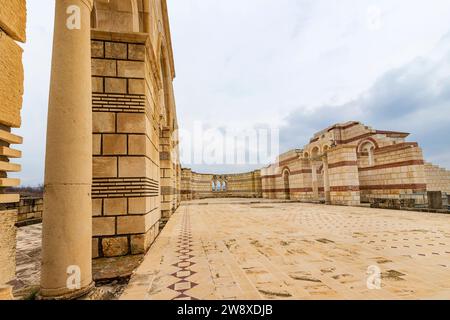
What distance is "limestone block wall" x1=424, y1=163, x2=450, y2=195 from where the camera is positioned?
629 inches

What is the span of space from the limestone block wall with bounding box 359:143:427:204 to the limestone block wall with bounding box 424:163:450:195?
4.20 metres

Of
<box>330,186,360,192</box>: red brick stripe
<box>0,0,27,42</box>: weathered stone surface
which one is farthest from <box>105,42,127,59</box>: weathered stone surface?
<box>330,186,360,192</box>: red brick stripe

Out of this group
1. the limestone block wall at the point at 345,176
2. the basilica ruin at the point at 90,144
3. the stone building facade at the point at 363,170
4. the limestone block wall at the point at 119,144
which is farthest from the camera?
the limestone block wall at the point at 345,176

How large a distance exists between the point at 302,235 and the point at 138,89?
15.4ft

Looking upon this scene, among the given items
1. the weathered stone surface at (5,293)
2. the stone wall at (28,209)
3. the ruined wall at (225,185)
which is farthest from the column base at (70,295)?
the ruined wall at (225,185)

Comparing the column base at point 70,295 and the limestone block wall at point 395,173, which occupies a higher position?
the limestone block wall at point 395,173

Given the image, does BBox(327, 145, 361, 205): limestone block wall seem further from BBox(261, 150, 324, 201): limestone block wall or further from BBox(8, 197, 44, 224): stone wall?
BBox(8, 197, 44, 224): stone wall

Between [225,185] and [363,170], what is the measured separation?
62.6 ft

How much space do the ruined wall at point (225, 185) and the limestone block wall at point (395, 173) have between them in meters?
14.1

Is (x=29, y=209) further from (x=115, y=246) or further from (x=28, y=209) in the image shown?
(x=115, y=246)

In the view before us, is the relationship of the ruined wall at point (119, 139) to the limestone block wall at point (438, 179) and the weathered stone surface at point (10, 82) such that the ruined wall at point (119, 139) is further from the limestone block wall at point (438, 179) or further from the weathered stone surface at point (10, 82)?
the limestone block wall at point (438, 179)

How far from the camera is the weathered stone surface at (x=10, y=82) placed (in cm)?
153

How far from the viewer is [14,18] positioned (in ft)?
5.32

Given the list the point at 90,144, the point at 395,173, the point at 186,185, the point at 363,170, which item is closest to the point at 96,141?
the point at 90,144
